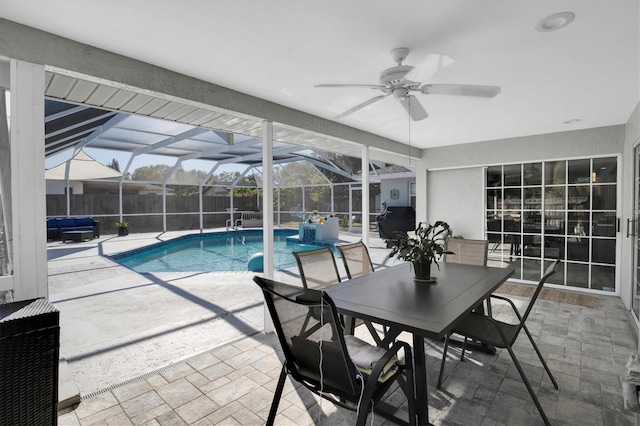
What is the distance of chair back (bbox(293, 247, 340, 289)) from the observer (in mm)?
2826

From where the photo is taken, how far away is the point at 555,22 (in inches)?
80.3

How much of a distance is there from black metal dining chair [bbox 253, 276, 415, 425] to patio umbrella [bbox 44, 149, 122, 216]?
38.5 ft

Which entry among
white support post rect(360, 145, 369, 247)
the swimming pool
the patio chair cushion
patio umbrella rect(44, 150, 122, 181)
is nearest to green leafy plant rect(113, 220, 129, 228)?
patio umbrella rect(44, 150, 122, 181)

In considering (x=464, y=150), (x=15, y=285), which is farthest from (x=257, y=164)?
(x=15, y=285)

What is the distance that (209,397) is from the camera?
2.38 meters

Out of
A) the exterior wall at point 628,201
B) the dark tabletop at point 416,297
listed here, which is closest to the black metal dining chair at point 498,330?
the dark tabletop at point 416,297

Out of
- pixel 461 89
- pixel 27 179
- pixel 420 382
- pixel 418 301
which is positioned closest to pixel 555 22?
pixel 461 89

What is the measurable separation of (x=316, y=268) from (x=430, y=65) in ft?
6.48

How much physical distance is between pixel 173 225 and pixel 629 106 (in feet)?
45.4

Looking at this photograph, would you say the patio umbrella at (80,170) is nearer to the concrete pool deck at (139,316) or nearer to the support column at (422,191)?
the concrete pool deck at (139,316)

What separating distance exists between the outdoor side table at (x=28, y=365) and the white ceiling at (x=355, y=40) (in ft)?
5.69

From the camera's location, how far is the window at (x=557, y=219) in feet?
16.4

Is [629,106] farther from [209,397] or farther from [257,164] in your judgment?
[257,164]

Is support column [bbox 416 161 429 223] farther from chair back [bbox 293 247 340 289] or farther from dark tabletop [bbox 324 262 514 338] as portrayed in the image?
chair back [bbox 293 247 340 289]
